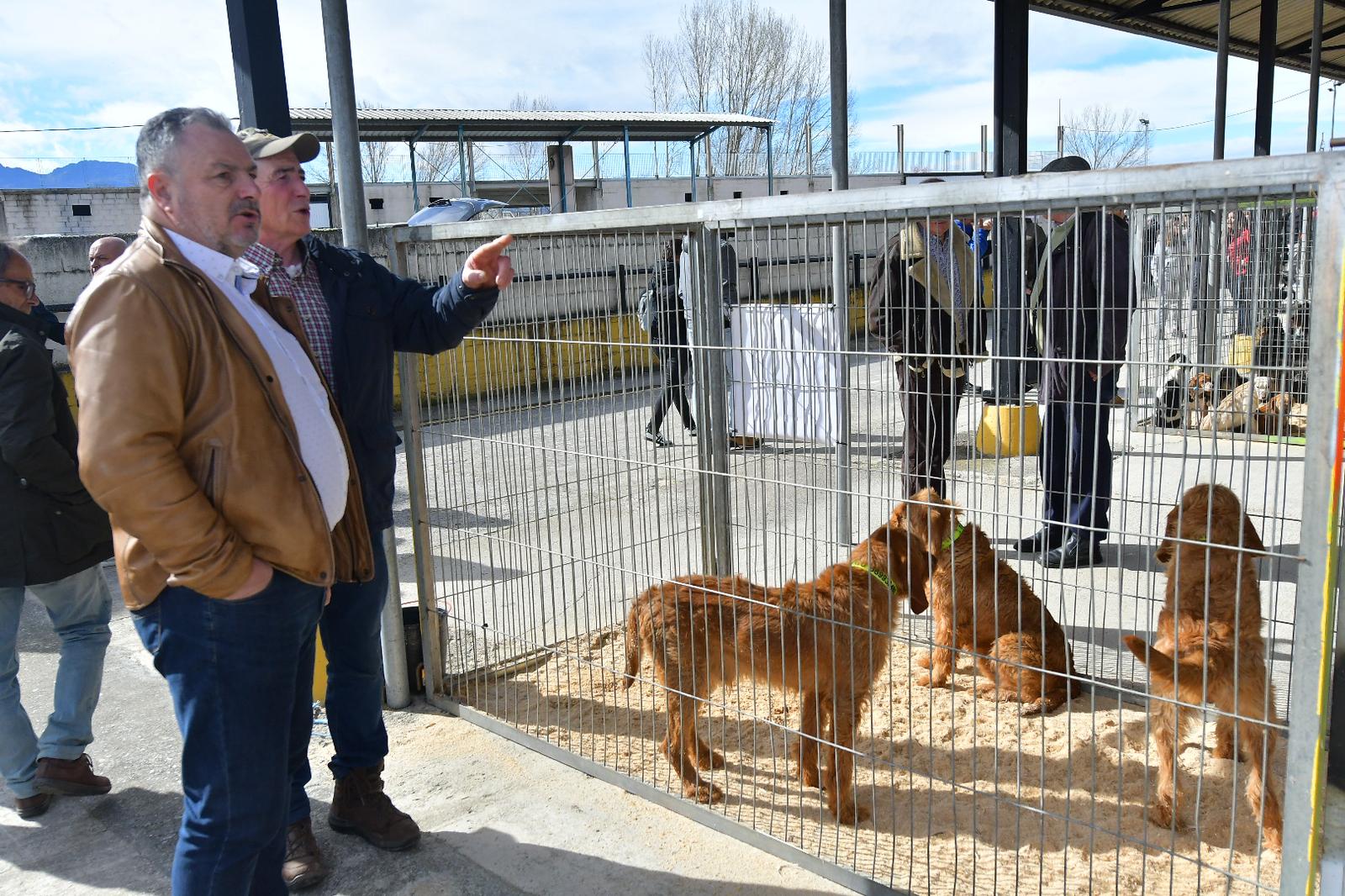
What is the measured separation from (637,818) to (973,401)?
194cm

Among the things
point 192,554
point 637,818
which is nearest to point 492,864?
point 637,818

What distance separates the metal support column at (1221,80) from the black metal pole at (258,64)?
37.6 ft

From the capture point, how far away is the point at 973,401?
11.0ft

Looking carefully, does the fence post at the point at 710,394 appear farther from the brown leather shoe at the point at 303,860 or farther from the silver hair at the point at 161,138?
the brown leather shoe at the point at 303,860

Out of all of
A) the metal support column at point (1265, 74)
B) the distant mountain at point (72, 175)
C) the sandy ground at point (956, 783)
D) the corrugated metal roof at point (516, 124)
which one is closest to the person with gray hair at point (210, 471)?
the sandy ground at point (956, 783)

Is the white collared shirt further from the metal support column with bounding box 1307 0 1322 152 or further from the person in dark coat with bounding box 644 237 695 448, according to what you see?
the metal support column with bounding box 1307 0 1322 152

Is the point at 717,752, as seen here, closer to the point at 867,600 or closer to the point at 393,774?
the point at 867,600

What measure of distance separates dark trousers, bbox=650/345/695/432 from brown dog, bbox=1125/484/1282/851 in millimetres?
1904

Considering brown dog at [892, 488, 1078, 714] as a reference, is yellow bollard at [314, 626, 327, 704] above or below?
below

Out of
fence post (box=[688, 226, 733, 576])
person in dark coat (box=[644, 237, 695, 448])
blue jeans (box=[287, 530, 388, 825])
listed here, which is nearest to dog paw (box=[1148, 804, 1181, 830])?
fence post (box=[688, 226, 733, 576])

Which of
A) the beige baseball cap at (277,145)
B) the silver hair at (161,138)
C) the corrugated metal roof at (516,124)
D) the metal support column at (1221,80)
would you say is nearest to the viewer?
the silver hair at (161,138)

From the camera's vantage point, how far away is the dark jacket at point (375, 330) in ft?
10.8

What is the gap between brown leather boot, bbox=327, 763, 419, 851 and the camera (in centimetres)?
336

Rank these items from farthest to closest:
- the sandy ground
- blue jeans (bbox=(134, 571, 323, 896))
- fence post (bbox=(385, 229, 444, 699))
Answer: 1. fence post (bbox=(385, 229, 444, 699))
2. the sandy ground
3. blue jeans (bbox=(134, 571, 323, 896))
